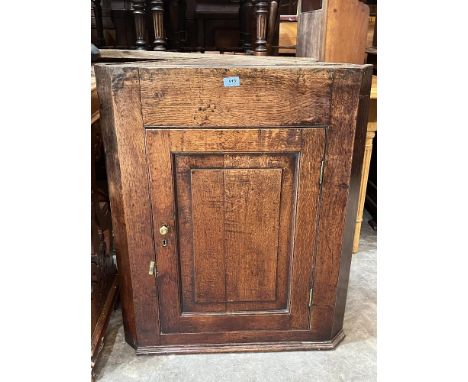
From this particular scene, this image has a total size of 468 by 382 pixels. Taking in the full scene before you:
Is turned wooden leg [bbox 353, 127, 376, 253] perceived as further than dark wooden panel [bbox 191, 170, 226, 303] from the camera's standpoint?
Yes

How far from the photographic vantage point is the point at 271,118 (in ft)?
4.23

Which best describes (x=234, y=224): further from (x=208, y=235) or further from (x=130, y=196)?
(x=130, y=196)

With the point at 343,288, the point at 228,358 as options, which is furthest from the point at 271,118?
the point at 228,358

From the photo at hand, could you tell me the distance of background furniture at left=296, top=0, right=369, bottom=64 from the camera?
151 centimetres

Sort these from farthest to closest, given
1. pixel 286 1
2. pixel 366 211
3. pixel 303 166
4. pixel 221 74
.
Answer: pixel 286 1, pixel 366 211, pixel 303 166, pixel 221 74

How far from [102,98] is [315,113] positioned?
670 millimetres

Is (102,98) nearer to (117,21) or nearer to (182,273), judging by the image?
(182,273)

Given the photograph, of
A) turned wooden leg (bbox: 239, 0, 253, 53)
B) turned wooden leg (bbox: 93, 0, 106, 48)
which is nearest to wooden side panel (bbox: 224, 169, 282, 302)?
turned wooden leg (bbox: 239, 0, 253, 53)

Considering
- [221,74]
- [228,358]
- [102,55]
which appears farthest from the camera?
[102,55]

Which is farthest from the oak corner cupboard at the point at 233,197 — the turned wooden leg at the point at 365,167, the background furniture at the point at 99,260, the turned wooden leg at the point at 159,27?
the turned wooden leg at the point at 365,167

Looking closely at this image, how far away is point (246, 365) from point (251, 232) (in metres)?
0.54

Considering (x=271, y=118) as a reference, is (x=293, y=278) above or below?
below

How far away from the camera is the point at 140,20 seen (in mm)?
2131

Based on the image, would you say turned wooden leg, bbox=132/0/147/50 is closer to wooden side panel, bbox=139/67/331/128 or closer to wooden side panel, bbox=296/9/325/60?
wooden side panel, bbox=296/9/325/60
